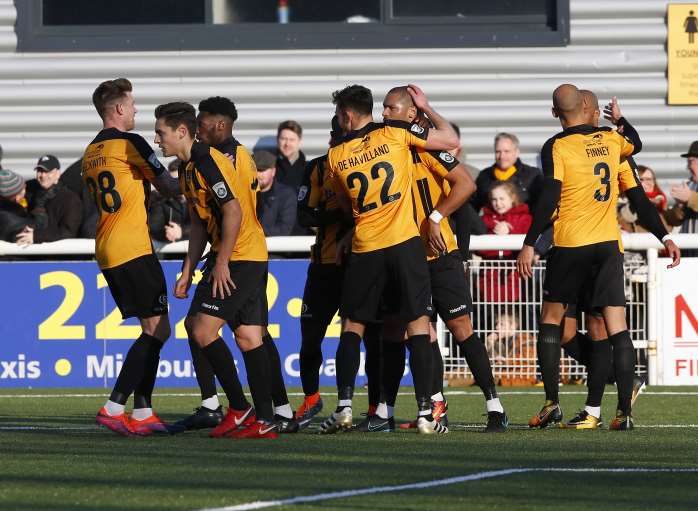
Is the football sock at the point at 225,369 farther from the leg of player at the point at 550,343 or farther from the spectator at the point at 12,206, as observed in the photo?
the spectator at the point at 12,206

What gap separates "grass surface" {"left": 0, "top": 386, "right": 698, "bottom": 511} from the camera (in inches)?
236

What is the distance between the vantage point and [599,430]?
369 inches

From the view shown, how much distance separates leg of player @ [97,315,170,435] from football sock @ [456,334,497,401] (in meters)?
1.79

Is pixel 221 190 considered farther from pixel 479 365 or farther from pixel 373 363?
pixel 479 365

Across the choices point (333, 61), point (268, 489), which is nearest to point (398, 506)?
point (268, 489)

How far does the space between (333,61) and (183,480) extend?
10.0m

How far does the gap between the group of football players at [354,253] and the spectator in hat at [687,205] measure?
425 centimetres

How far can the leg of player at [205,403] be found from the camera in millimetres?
9648

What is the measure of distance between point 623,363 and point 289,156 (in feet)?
20.2

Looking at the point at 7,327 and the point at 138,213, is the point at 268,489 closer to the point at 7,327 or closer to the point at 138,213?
the point at 138,213

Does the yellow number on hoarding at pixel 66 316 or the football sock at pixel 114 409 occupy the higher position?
the yellow number on hoarding at pixel 66 316

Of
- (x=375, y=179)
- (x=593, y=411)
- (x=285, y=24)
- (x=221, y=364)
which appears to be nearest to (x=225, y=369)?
(x=221, y=364)

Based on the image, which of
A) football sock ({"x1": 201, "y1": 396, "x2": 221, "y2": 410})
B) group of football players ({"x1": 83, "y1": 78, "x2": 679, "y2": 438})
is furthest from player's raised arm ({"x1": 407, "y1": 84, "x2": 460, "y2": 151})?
football sock ({"x1": 201, "y1": 396, "x2": 221, "y2": 410})

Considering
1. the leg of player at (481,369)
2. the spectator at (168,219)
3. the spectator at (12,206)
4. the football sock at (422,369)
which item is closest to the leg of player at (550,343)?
the leg of player at (481,369)
